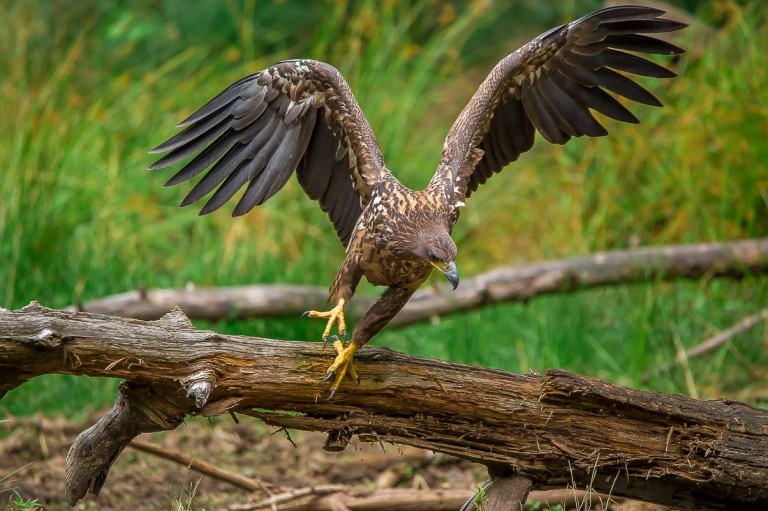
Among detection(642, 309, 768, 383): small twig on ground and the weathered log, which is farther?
detection(642, 309, 768, 383): small twig on ground

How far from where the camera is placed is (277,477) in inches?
190

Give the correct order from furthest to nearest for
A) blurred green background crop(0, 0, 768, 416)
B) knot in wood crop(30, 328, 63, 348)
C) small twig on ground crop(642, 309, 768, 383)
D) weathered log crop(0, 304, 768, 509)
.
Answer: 1. blurred green background crop(0, 0, 768, 416)
2. small twig on ground crop(642, 309, 768, 383)
3. weathered log crop(0, 304, 768, 509)
4. knot in wood crop(30, 328, 63, 348)

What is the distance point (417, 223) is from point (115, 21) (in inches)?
248

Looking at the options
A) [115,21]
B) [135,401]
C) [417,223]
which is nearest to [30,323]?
[135,401]

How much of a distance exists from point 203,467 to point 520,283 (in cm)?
260

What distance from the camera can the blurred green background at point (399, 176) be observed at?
19.1ft

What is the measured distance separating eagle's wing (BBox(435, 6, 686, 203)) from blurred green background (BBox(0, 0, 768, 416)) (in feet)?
5.27

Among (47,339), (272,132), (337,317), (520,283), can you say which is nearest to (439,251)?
(337,317)

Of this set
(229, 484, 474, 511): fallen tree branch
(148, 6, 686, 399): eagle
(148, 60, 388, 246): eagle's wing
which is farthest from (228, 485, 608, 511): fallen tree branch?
(148, 60, 388, 246): eagle's wing

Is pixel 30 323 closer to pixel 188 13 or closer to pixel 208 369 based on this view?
pixel 208 369

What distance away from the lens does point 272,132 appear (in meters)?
3.92

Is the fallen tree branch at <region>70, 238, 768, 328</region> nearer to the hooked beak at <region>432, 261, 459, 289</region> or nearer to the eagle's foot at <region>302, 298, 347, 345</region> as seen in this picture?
the eagle's foot at <region>302, 298, 347, 345</region>

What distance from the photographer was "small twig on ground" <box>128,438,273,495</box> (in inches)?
161

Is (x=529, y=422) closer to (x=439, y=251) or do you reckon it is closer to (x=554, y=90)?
(x=439, y=251)
